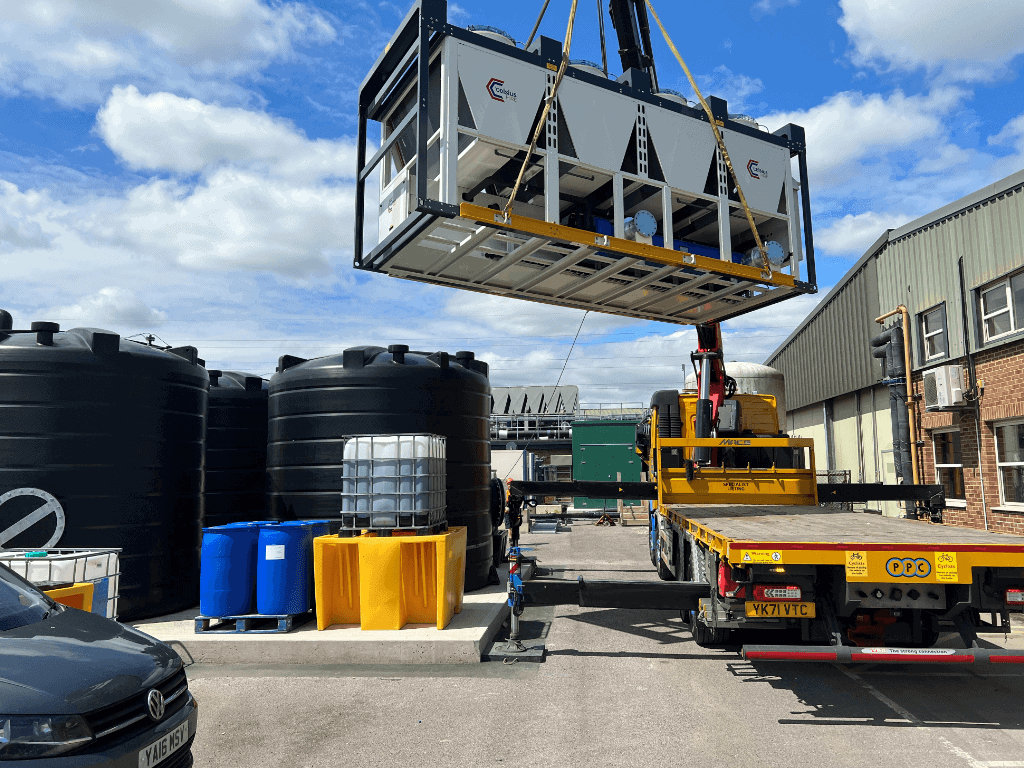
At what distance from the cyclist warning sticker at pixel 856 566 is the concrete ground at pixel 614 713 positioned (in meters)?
1.12

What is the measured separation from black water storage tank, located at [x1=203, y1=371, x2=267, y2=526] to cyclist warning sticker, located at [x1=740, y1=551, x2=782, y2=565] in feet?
27.8

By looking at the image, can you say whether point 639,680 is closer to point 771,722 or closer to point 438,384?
point 771,722

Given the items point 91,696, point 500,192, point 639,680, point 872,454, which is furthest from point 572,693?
point 872,454

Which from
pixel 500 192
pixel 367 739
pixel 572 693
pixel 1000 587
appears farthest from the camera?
pixel 500 192

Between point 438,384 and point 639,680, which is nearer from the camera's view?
point 639,680

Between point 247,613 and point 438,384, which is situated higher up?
point 438,384

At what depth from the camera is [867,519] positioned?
7.71 metres

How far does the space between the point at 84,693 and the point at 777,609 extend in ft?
15.5

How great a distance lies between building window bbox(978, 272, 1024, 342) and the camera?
37.5ft

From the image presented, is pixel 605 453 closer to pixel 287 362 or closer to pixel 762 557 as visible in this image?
pixel 287 362

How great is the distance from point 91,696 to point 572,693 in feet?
12.9

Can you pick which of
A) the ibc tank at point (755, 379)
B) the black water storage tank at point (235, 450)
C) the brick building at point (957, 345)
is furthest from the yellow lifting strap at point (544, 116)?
the ibc tank at point (755, 379)

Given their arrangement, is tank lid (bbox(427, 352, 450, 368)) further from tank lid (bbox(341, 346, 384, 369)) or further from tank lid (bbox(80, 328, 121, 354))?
tank lid (bbox(80, 328, 121, 354))

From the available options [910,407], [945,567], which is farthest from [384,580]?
[910,407]
